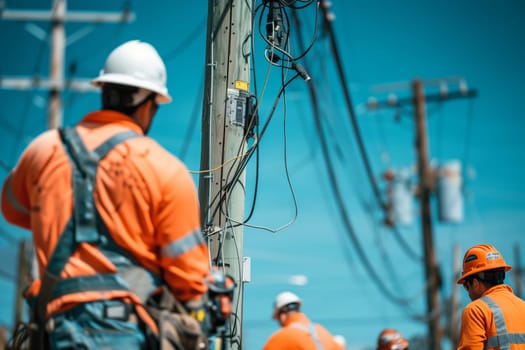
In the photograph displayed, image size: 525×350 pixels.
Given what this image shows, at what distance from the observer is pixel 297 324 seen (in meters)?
7.89

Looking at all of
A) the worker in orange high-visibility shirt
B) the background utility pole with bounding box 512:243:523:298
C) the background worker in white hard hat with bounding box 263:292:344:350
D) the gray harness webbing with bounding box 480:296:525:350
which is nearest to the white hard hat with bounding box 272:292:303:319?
the background worker in white hard hat with bounding box 263:292:344:350

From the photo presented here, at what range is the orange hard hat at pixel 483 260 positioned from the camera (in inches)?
228

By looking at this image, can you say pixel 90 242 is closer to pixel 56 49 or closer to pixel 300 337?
pixel 300 337

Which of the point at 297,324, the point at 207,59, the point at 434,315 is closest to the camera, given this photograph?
the point at 207,59

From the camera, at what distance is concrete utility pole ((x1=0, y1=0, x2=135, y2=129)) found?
26.5m

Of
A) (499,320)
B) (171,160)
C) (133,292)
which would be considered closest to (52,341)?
(133,292)

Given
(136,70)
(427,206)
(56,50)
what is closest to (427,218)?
(427,206)

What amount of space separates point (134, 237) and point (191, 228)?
0.26 m

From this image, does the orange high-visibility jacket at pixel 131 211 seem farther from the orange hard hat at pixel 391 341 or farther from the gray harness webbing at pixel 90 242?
the orange hard hat at pixel 391 341

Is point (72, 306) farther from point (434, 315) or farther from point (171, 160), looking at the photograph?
point (434, 315)

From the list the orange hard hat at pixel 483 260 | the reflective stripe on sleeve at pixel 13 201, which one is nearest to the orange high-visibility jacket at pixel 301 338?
the orange hard hat at pixel 483 260

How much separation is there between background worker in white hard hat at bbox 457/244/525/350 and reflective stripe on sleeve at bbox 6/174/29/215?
3.16 meters

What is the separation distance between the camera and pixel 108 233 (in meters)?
3.55

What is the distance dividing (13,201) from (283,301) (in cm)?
500
